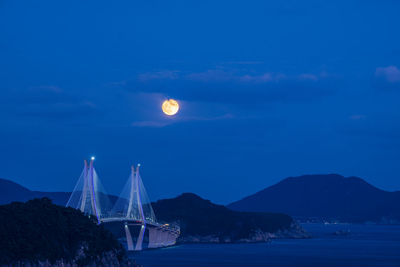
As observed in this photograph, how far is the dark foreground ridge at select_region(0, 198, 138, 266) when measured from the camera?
175ft

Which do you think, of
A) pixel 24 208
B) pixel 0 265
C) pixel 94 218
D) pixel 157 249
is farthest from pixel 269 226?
pixel 0 265

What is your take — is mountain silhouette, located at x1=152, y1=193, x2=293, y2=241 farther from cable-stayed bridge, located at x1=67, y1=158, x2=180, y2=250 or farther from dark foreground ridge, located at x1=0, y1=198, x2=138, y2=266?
dark foreground ridge, located at x1=0, y1=198, x2=138, y2=266

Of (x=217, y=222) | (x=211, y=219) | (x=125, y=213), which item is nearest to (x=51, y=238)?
(x=125, y=213)

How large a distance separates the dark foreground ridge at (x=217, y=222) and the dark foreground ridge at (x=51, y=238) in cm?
8955

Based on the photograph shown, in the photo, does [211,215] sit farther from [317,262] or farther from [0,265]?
[0,265]

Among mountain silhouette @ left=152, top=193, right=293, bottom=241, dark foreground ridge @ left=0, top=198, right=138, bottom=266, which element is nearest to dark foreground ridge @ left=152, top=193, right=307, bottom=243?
mountain silhouette @ left=152, top=193, right=293, bottom=241

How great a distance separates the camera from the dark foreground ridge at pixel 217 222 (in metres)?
158

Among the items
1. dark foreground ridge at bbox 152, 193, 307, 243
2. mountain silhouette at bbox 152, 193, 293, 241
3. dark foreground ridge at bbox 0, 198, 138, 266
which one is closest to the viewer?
dark foreground ridge at bbox 0, 198, 138, 266

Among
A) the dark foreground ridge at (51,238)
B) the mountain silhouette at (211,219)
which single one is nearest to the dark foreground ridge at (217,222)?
the mountain silhouette at (211,219)

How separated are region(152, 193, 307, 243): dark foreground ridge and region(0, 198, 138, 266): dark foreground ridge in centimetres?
8955

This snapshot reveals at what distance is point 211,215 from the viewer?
17188cm

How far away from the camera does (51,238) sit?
190 ft

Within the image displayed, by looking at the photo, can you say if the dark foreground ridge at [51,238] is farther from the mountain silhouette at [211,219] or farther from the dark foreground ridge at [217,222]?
the mountain silhouette at [211,219]

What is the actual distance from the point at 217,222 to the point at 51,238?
105839mm
